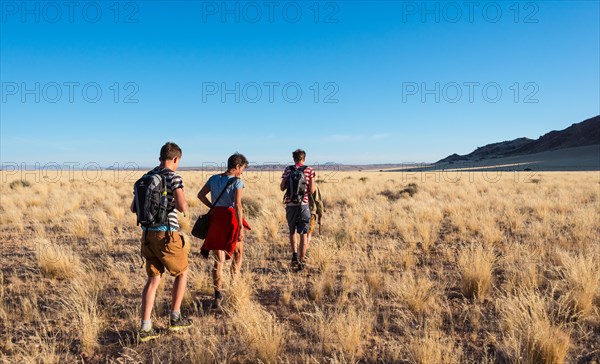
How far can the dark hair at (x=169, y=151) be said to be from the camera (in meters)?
Result: 3.46

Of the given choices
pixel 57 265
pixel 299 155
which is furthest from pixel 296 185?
pixel 57 265

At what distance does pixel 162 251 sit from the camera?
3.43 meters

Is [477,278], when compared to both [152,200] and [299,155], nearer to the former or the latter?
[299,155]

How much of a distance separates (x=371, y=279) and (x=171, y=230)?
3139mm

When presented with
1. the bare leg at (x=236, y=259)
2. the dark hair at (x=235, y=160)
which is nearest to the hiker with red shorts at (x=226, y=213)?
the dark hair at (x=235, y=160)

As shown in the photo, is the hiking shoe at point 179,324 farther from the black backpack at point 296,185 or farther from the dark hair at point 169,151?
the black backpack at point 296,185

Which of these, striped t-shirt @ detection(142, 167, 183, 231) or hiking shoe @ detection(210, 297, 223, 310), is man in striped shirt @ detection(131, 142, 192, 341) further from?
A: hiking shoe @ detection(210, 297, 223, 310)

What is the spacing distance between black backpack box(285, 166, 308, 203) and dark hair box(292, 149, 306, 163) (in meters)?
0.18

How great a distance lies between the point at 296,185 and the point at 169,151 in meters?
2.70

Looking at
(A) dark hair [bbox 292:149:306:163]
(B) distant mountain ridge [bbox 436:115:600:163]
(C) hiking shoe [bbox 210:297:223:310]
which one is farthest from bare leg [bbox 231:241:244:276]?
(B) distant mountain ridge [bbox 436:115:600:163]

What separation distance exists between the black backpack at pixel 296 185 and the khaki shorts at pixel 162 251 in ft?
8.45

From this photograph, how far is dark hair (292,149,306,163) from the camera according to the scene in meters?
5.95

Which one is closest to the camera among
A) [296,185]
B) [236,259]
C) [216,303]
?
[216,303]

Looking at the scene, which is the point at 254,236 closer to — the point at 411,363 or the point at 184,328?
the point at 184,328
